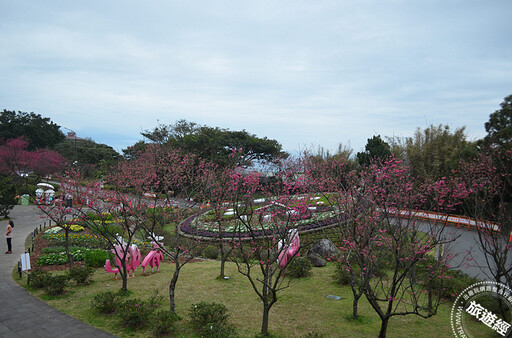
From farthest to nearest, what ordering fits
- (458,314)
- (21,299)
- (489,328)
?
(21,299), (458,314), (489,328)

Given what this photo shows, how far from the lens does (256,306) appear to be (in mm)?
8578

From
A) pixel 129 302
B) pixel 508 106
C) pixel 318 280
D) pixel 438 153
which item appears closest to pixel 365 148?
pixel 438 153

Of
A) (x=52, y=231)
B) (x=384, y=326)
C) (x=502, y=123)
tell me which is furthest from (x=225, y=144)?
(x=384, y=326)

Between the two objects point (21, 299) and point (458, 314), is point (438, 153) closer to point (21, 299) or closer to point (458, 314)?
point (458, 314)

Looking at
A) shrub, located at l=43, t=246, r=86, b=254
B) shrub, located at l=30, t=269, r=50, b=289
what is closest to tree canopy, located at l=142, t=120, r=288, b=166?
shrub, located at l=43, t=246, r=86, b=254

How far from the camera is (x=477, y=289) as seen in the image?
809cm

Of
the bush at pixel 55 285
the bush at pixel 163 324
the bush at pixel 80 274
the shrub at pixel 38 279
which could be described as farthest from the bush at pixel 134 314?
the shrub at pixel 38 279

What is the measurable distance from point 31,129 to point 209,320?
173 ft

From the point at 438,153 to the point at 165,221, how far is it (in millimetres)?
18293

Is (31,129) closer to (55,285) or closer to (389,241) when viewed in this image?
(55,285)

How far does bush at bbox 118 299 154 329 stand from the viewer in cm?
723

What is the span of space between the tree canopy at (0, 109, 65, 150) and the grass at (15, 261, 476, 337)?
44.7 meters

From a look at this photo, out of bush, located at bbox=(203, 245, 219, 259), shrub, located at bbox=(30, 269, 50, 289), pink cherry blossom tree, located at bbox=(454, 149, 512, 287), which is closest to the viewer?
pink cherry blossom tree, located at bbox=(454, 149, 512, 287)

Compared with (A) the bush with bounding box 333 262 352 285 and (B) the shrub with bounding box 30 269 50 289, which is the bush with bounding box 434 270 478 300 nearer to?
(A) the bush with bounding box 333 262 352 285
